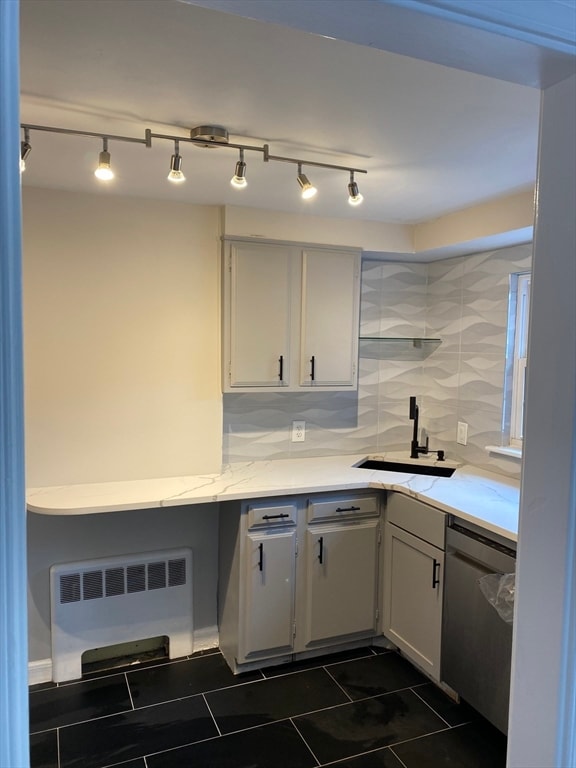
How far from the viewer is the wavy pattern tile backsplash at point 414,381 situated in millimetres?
3010

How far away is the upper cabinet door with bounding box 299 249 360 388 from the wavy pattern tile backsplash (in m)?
0.28

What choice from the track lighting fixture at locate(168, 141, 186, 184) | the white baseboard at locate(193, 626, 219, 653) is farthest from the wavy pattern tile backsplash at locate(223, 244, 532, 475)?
the track lighting fixture at locate(168, 141, 186, 184)

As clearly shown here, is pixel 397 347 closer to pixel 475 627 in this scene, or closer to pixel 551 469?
pixel 475 627

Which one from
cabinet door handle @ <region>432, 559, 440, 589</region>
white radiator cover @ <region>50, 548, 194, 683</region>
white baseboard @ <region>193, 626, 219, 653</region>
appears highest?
cabinet door handle @ <region>432, 559, 440, 589</region>

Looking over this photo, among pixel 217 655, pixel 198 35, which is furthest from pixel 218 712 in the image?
pixel 198 35

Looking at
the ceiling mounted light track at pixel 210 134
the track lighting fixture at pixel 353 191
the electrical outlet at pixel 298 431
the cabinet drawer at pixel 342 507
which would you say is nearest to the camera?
the ceiling mounted light track at pixel 210 134

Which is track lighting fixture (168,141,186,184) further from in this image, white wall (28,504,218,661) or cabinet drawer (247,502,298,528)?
white wall (28,504,218,661)

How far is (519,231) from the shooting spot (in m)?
2.49

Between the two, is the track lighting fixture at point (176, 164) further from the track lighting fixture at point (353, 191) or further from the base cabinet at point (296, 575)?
the base cabinet at point (296, 575)

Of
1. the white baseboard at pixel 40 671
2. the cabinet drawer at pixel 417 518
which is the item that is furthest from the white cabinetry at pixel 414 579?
the white baseboard at pixel 40 671

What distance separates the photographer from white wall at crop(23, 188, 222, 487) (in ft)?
8.37

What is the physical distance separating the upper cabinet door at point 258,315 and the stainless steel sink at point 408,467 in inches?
29.7

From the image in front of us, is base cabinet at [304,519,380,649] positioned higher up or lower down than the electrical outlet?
lower down

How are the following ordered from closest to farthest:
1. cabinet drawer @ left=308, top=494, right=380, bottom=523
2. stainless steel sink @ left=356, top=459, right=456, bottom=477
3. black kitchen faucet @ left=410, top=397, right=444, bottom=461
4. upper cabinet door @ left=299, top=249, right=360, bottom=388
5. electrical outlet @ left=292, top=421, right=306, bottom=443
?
cabinet drawer @ left=308, top=494, right=380, bottom=523 < upper cabinet door @ left=299, top=249, right=360, bottom=388 < stainless steel sink @ left=356, top=459, right=456, bottom=477 < electrical outlet @ left=292, top=421, right=306, bottom=443 < black kitchen faucet @ left=410, top=397, right=444, bottom=461
